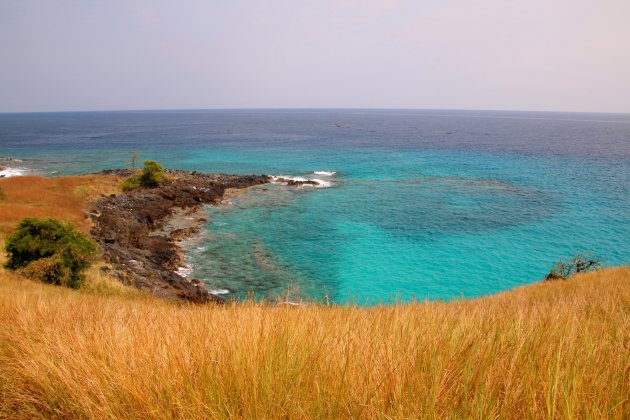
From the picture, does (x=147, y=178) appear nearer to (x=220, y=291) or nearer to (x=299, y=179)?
(x=299, y=179)

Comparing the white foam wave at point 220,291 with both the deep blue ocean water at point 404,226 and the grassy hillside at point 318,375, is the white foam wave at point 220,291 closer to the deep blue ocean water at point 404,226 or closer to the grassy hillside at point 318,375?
the deep blue ocean water at point 404,226

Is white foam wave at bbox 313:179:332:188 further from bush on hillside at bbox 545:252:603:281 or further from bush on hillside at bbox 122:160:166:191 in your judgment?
bush on hillside at bbox 545:252:603:281

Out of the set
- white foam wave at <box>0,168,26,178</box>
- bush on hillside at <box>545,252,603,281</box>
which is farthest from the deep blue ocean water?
bush on hillside at <box>545,252,603,281</box>

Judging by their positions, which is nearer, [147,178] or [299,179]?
[147,178]

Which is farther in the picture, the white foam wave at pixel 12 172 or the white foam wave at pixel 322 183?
the white foam wave at pixel 12 172

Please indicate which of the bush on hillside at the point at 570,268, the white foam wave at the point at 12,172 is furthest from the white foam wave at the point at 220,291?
the white foam wave at the point at 12,172

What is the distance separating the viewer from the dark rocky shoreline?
21367 mm

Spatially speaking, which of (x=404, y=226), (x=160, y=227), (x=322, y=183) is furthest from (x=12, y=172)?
(x=404, y=226)

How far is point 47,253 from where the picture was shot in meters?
17.6

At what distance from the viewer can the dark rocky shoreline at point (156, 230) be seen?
70.1 feet

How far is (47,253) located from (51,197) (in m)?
21.3

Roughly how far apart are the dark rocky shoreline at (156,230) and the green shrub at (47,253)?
3099 mm

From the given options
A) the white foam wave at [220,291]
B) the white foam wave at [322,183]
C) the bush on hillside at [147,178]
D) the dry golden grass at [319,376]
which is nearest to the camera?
the dry golden grass at [319,376]

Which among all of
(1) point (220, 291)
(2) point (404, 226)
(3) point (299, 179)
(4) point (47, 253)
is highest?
(3) point (299, 179)
